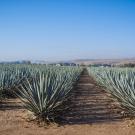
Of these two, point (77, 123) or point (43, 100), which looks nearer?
point (77, 123)

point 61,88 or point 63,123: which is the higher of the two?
point 61,88

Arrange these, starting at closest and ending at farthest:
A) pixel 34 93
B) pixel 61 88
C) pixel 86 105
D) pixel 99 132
Answer: pixel 99 132
pixel 34 93
pixel 61 88
pixel 86 105

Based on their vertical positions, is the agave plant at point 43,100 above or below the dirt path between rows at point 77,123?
above

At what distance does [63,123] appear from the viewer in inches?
296

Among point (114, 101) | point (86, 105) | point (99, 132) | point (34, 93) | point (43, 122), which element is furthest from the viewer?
point (114, 101)

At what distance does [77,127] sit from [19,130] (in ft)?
4.12

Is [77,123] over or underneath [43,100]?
underneath

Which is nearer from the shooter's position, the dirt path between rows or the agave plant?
the dirt path between rows

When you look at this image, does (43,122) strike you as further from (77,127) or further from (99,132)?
(99,132)

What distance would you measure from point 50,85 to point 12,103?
264 centimetres

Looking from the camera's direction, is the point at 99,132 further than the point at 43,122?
No

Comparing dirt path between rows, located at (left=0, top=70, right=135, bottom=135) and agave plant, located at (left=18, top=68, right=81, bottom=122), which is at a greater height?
agave plant, located at (left=18, top=68, right=81, bottom=122)

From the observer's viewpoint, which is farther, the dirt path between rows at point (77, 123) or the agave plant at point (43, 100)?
the agave plant at point (43, 100)

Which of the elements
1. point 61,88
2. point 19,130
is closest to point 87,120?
point 61,88
